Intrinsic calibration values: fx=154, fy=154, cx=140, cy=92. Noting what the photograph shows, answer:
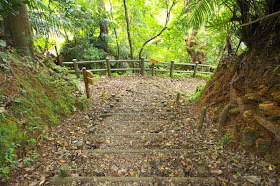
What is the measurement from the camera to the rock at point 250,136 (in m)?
1.98

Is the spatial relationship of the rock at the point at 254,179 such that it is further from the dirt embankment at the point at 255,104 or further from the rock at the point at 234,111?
the rock at the point at 234,111

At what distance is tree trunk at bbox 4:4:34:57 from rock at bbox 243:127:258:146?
4353mm

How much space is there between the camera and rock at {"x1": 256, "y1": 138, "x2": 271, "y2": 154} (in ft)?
6.09

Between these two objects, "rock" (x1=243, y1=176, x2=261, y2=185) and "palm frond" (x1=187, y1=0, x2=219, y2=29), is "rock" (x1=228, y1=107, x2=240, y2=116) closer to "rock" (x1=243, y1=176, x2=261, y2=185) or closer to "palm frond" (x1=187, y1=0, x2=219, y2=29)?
"rock" (x1=243, y1=176, x2=261, y2=185)

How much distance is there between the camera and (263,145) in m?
1.87

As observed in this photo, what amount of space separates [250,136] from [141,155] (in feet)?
4.99

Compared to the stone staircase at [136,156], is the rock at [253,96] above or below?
above

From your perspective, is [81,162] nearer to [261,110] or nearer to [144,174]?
[144,174]

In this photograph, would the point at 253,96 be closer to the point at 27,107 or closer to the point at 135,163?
the point at 135,163

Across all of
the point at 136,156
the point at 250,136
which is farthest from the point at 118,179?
the point at 250,136

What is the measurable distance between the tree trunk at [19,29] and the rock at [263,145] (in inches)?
177

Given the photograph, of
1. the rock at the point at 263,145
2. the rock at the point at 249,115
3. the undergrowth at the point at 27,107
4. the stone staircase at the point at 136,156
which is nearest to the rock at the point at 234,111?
the rock at the point at 249,115

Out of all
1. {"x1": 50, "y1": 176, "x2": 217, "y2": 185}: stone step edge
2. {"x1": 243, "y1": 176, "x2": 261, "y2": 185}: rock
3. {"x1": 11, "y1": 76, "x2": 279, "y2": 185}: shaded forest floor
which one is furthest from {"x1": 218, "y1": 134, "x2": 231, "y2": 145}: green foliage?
{"x1": 50, "y1": 176, "x2": 217, "y2": 185}: stone step edge

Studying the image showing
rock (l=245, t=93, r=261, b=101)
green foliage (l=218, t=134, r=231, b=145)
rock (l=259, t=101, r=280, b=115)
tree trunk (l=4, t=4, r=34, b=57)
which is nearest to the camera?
rock (l=259, t=101, r=280, b=115)
